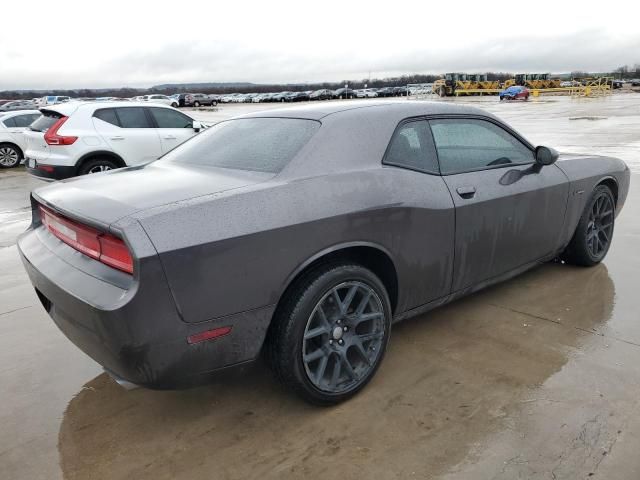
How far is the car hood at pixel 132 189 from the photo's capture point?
7.48 feet

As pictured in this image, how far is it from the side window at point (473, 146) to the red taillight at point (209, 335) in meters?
1.67

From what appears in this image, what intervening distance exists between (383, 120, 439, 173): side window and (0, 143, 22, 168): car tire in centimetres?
1267

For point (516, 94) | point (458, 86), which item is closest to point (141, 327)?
point (516, 94)

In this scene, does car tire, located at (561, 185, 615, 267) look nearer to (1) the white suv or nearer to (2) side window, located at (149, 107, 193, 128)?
(1) the white suv

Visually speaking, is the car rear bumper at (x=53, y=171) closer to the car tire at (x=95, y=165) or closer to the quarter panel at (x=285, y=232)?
the car tire at (x=95, y=165)

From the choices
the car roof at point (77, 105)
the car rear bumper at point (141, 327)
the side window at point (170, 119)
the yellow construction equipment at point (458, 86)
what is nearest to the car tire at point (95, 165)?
the car roof at point (77, 105)

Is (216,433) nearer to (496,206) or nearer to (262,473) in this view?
(262,473)

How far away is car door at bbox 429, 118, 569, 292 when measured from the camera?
3.23m

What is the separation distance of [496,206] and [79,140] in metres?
6.89

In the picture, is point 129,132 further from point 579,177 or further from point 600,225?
point 600,225

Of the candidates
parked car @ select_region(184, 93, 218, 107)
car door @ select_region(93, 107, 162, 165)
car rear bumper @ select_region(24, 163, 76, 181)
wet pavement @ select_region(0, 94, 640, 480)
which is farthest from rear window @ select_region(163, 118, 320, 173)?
parked car @ select_region(184, 93, 218, 107)

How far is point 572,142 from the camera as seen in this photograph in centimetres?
1343

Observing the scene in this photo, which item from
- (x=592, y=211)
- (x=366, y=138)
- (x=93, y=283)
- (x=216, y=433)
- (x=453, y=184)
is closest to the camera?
(x=93, y=283)

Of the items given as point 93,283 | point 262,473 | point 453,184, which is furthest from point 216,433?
point 453,184
